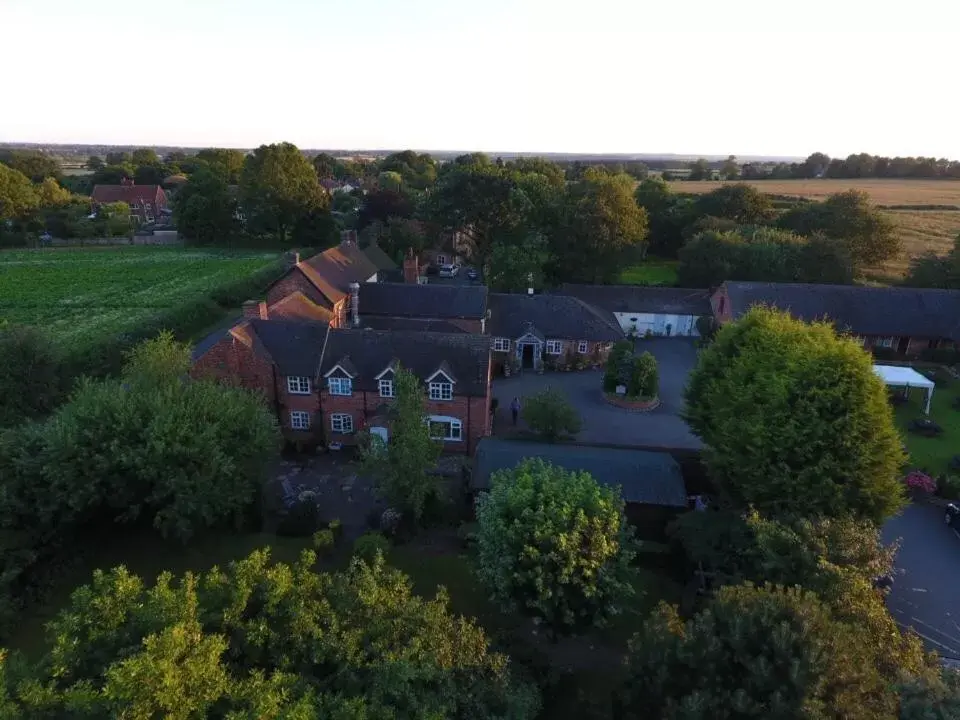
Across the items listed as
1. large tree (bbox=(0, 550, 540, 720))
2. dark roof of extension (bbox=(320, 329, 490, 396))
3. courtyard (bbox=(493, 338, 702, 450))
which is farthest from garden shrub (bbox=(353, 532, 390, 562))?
courtyard (bbox=(493, 338, 702, 450))

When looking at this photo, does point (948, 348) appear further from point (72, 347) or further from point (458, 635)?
point (72, 347)

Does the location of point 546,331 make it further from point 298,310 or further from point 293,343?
point 293,343

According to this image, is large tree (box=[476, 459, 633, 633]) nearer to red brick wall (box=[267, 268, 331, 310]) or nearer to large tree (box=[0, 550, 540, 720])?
large tree (box=[0, 550, 540, 720])

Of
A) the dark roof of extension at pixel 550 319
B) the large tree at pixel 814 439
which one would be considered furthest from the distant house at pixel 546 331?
the large tree at pixel 814 439

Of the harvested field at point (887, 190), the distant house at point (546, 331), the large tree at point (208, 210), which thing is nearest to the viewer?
the distant house at point (546, 331)

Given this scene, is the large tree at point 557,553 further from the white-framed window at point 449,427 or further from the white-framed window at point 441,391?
the white-framed window at point 449,427

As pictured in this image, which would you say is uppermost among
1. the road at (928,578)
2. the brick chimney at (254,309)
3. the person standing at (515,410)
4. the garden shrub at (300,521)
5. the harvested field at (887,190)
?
the harvested field at (887,190)

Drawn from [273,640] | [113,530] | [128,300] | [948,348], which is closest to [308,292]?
[113,530]
